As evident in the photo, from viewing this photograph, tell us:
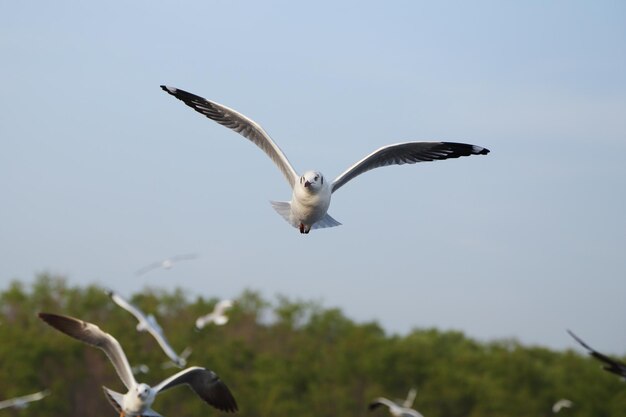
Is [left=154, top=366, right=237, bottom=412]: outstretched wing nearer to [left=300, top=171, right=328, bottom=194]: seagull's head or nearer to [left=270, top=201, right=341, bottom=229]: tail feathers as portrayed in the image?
[left=270, top=201, right=341, bottom=229]: tail feathers

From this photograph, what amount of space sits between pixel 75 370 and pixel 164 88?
107 ft

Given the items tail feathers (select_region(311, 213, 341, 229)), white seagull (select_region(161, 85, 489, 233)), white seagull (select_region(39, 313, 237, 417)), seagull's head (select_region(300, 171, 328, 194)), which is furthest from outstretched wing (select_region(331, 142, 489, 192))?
white seagull (select_region(39, 313, 237, 417))

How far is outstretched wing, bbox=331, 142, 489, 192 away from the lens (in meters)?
13.0

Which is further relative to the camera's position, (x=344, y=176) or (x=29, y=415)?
(x=29, y=415)


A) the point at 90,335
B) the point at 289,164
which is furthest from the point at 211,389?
the point at 289,164

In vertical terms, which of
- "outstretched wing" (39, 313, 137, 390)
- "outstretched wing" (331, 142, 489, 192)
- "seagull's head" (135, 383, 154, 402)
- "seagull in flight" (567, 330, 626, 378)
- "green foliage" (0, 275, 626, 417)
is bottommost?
"green foliage" (0, 275, 626, 417)

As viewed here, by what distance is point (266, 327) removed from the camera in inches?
2159

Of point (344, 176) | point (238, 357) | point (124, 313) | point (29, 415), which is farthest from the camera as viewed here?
point (124, 313)

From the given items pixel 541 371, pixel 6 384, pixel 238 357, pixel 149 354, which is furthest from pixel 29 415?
pixel 541 371

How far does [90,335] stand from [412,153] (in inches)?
188

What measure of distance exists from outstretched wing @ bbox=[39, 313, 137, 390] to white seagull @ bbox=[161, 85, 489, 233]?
10.5 feet

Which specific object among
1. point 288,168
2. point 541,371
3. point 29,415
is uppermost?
point 288,168

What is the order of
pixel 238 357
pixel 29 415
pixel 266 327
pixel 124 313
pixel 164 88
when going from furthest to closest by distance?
pixel 266 327 → pixel 124 313 → pixel 238 357 → pixel 29 415 → pixel 164 88

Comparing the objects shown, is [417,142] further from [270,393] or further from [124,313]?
[124,313]
